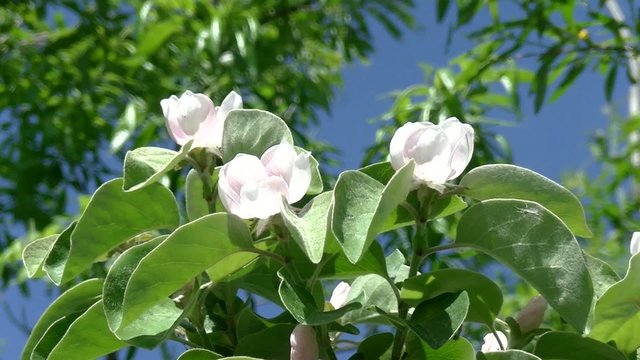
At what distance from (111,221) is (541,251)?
24 centimetres

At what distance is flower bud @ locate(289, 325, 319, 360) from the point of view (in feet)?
1.94

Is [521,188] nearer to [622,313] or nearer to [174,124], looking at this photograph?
[622,313]

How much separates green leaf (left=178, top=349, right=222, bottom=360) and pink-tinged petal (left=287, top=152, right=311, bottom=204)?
0.31 feet

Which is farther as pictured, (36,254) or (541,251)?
(36,254)

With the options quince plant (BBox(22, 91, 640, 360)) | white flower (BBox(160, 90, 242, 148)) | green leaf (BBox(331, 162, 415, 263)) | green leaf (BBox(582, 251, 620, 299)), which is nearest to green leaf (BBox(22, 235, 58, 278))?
quince plant (BBox(22, 91, 640, 360))

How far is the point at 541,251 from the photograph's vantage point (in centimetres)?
57

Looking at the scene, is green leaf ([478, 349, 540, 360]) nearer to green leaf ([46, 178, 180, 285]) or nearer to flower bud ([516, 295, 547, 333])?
flower bud ([516, 295, 547, 333])

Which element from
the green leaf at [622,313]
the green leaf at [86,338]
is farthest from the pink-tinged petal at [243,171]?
the green leaf at [622,313]

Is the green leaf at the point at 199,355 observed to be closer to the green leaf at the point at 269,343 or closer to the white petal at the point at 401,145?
the green leaf at the point at 269,343

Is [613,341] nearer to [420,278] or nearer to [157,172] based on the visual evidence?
[420,278]

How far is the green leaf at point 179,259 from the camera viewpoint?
1.84 ft

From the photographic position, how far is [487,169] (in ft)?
1.99

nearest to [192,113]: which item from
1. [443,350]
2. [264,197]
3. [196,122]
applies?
[196,122]

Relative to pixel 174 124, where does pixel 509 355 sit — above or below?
below
